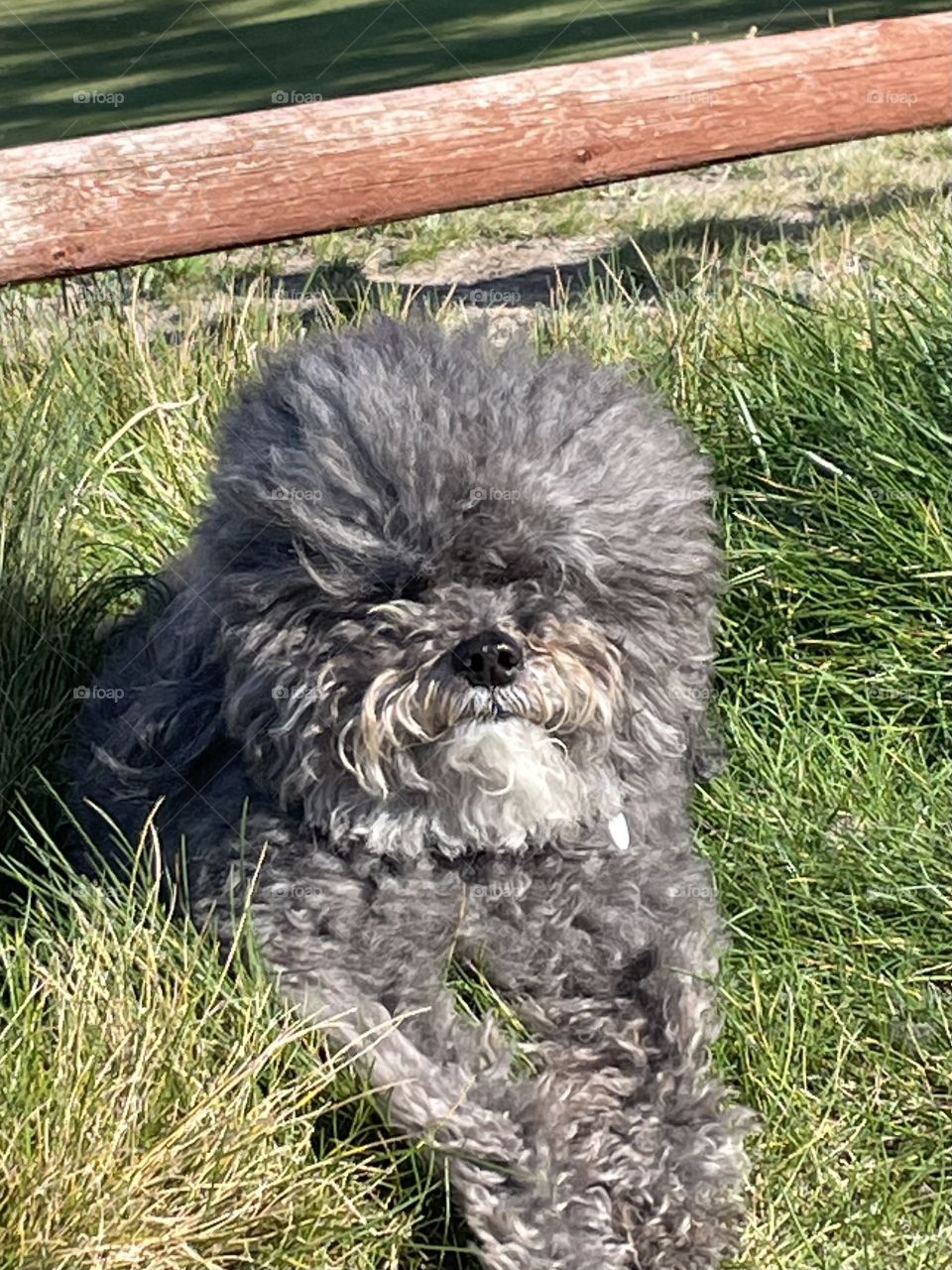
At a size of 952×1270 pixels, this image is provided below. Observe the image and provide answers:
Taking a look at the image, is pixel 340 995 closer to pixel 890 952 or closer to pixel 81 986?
pixel 81 986

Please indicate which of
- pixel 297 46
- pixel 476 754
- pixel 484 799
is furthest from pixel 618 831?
pixel 297 46

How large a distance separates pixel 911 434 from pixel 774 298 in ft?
2.25

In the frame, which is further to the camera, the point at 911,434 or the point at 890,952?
the point at 911,434

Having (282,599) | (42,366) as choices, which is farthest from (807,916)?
(42,366)

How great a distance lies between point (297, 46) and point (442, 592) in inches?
354

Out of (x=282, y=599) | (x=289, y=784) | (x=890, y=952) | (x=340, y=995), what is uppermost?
(x=282, y=599)

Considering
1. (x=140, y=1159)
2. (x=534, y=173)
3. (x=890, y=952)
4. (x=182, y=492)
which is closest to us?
(x=140, y=1159)

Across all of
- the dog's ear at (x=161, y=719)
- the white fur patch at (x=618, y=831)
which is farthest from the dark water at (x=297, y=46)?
the white fur patch at (x=618, y=831)

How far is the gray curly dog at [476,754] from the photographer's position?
129 inches

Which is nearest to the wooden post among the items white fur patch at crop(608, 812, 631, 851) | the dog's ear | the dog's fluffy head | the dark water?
the dog's ear

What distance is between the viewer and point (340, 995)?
337 cm

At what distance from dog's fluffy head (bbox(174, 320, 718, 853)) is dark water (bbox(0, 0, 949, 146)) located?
6581mm

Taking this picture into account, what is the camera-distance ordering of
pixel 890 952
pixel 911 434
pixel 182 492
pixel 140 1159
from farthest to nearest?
pixel 182 492 → pixel 911 434 → pixel 890 952 → pixel 140 1159

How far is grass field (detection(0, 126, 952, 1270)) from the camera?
3102 mm
